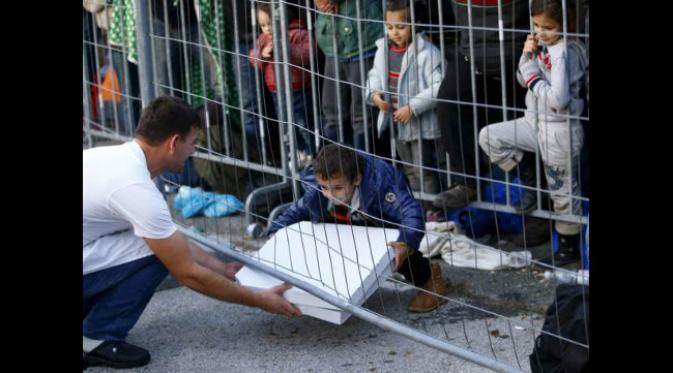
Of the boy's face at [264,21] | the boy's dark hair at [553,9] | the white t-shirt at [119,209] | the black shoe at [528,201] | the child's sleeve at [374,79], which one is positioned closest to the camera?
the white t-shirt at [119,209]

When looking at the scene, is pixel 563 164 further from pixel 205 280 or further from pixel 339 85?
pixel 205 280

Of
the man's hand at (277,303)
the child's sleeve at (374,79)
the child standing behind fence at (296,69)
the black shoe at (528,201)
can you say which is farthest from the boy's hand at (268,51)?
the man's hand at (277,303)

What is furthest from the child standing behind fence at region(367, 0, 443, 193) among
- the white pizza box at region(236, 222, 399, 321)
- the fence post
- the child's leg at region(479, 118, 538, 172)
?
the fence post

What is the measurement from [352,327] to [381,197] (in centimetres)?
58

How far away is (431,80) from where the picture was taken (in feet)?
16.4

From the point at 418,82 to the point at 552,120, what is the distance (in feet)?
2.67

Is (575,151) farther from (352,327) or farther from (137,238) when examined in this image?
(137,238)

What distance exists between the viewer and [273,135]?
231 inches

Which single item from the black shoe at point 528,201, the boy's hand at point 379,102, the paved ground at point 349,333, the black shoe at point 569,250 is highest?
the boy's hand at point 379,102

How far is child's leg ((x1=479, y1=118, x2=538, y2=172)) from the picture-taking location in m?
4.66

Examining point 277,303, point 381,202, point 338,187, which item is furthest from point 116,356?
point 381,202

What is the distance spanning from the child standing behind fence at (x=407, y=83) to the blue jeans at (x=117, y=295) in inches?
59.9

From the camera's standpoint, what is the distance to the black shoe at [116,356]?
4055 millimetres

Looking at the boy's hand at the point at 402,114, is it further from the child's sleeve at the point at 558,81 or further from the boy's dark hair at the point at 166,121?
the boy's dark hair at the point at 166,121
